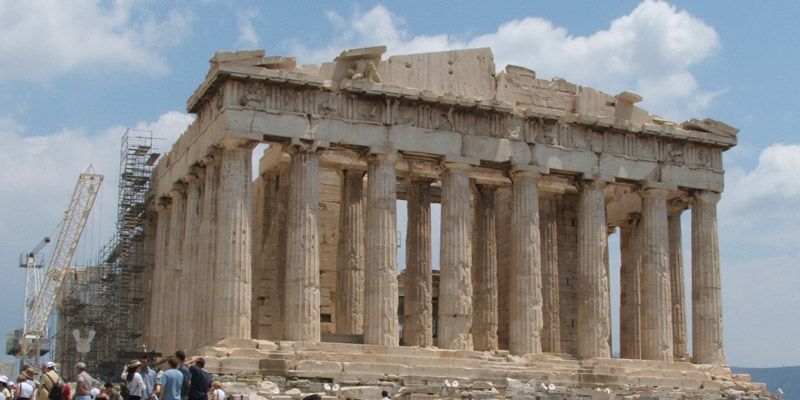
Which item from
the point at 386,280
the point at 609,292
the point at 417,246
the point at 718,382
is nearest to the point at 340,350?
the point at 386,280

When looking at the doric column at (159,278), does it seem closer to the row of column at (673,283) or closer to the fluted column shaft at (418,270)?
the fluted column shaft at (418,270)

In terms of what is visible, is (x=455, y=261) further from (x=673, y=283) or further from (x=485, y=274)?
(x=673, y=283)

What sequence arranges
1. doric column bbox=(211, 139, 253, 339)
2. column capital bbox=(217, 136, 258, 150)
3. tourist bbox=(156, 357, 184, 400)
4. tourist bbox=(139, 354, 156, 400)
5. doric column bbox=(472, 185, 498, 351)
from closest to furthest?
tourist bbox=(156, 357, 184, 400) → tourist bbox=(139, 354, 156, 400) → doric column bbox=(211, 139, 253, 339) → column capital bbox=(217, 136, 258, 150) → doric column bbox=(472, 185, 498, 351)

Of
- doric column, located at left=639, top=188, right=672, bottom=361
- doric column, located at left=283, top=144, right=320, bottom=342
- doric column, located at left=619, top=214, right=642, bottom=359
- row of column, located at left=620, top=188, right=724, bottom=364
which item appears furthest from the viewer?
doric column, located at left=619, top=214, right=642, bottom=359

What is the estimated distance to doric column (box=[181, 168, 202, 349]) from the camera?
1510 inches

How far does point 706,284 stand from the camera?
41.6 metres

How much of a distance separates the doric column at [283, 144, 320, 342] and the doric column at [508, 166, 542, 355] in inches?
268

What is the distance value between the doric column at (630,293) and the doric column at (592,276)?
3891 mm

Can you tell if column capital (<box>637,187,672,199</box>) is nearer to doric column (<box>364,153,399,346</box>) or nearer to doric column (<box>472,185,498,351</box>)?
doric column (<box>472,185,498,351</box>)

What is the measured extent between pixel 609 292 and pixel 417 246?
643cm

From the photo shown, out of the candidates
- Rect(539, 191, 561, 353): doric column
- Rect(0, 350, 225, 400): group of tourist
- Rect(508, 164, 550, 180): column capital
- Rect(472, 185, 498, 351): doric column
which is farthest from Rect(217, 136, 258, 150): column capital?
Rect(0, 350, 225, 400): group of tourist

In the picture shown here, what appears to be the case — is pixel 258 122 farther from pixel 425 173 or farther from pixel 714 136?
pixel 714 136

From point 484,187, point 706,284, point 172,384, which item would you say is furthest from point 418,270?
point 172,384

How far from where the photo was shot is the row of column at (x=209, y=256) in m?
34.8
